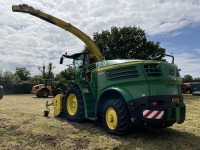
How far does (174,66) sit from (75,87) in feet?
12.6

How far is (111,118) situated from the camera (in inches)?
327

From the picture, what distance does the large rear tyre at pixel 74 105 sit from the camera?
10.0 m

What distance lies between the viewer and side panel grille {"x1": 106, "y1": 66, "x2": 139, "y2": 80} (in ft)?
25.9

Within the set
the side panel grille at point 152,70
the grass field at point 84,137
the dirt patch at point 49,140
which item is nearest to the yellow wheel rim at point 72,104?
the grass field at point 84,137

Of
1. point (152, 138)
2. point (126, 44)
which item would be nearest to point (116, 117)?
point (152, 138)

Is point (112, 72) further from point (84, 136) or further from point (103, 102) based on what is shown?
point (84, 136)

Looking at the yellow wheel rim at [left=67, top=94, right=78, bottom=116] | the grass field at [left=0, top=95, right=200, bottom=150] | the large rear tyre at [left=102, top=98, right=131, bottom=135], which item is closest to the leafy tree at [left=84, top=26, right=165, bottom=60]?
the yellow wheel rim at [left=67, top=94, right=78, bottom=116]

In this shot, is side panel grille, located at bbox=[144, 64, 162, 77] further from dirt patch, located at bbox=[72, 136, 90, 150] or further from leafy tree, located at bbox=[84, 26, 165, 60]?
leafy tree, located at bbox=[84, 26, 165, 60]

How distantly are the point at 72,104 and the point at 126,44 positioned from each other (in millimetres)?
30927

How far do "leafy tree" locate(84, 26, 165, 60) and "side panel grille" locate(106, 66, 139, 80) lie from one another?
30.9m

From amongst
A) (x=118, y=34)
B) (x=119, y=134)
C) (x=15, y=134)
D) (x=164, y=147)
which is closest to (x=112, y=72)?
(x=119, y=134)

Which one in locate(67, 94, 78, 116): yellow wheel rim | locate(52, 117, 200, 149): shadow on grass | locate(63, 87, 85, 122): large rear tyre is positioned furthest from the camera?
locate(67, 94, 78, 116): yellow wheel rim

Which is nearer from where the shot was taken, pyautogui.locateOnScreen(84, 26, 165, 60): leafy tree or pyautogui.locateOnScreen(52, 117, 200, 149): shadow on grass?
pyautogui.locateOnScreen(52, 117, 200, 149): shadow on grass

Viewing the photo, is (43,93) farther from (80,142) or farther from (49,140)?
(80,142)
